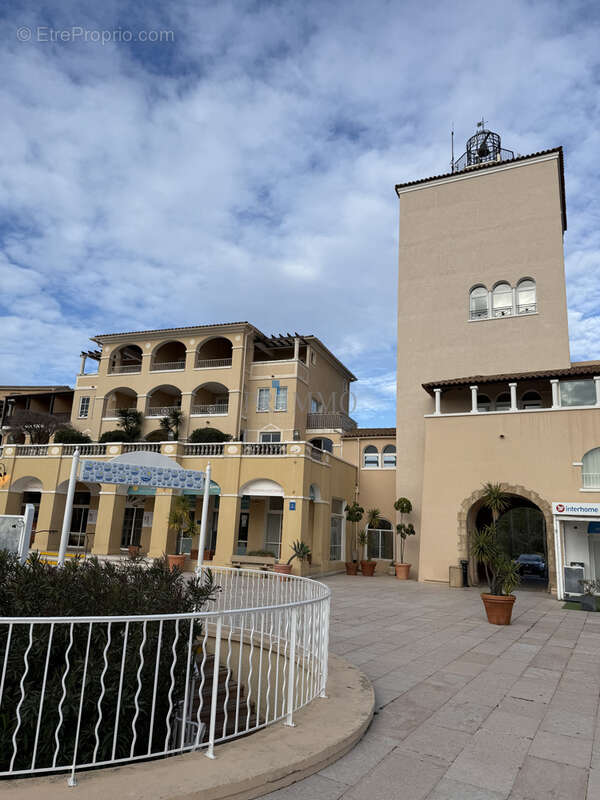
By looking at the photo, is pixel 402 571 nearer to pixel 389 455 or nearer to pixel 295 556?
pixel 295 556

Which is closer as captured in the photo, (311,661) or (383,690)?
(311,661)

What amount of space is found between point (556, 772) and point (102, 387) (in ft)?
104

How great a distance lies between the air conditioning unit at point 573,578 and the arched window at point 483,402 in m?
7.49

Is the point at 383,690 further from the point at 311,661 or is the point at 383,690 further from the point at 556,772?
the point at 556,772

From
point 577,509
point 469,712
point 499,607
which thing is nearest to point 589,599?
point 577,509

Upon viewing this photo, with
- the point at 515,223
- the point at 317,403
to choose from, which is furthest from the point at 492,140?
the point at 317,403

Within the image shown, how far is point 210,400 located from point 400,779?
95.6ft

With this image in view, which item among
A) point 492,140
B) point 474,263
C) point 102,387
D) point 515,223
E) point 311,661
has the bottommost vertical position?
point 311,661

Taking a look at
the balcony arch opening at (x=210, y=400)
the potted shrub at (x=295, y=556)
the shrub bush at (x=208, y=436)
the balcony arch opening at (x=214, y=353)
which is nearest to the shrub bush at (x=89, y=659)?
the potted shrub at (x=295, y=556)

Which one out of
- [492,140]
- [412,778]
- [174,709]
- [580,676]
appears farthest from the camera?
[492,140]

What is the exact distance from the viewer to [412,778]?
3984mm

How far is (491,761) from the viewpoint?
436 cm

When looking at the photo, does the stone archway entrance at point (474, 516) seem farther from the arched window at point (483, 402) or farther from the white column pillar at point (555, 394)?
the arched window at point (483, 402)

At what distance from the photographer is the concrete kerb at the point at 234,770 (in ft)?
10.6
